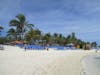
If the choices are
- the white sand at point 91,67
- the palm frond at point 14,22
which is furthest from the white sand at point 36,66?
the palm frond at point 14,22

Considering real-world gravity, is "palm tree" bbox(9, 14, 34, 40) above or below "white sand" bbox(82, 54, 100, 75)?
above

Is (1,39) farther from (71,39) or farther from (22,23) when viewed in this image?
(71,39)

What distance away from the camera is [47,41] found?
78.4 m

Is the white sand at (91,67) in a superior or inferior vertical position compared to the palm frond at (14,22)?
inferior

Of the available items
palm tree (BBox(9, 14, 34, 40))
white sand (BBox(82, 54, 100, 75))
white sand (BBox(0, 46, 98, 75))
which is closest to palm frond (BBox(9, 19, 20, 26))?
palm tree (BBox(9, 14, 34, 40))

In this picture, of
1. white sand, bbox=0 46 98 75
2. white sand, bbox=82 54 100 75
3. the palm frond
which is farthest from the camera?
the palm frond

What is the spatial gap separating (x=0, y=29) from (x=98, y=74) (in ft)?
157

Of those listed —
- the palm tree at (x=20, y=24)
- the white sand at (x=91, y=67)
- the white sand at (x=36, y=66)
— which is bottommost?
the white sand at (x=91, y=67)

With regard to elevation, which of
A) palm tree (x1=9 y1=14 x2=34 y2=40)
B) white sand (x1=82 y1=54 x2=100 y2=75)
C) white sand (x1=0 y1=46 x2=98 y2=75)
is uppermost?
palm tree (x1=9 y1=14 x2=34 y2=40)

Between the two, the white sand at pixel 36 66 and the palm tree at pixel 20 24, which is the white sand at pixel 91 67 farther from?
the palm tree at pixel 20 24

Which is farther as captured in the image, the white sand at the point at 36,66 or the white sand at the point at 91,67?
the white sand at the point at 91,67

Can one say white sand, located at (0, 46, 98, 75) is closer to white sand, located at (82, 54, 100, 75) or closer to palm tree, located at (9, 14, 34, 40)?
white sand, located at (82, 54, 100, 75)

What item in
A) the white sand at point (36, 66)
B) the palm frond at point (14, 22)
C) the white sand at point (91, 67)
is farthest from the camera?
the palm frond at point (14, 22)

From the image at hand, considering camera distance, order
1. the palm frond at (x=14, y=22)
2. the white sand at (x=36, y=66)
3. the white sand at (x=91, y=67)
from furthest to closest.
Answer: the palm frond at (x=14, y=22) → the white sand at (x=91, y=67) → the white sand at (x=36, y=66)
